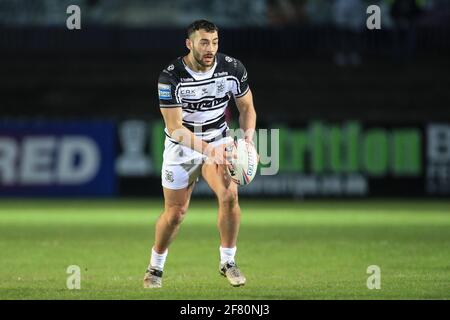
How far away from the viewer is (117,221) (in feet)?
63.8

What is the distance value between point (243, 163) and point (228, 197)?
324 millimetres

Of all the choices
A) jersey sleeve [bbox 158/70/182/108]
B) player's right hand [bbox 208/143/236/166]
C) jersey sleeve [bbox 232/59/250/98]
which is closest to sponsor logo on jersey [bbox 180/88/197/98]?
jersey sleeve [bbox 158/70/182/108]

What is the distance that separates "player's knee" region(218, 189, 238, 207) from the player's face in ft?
3.69

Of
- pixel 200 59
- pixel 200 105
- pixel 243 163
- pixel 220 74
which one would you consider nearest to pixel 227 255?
pixel 243 163

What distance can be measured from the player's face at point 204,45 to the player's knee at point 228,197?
3.69 feet

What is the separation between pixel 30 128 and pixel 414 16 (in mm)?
8850

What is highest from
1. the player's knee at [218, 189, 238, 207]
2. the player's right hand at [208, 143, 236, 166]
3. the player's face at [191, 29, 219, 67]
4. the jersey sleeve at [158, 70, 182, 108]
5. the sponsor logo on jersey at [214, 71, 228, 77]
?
the player's face at [191, 29, 219, 67]

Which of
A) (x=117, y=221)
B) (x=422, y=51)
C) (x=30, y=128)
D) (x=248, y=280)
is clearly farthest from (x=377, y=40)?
(x=248, y=280)

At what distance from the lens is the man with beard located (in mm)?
10609

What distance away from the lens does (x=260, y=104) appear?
2825cm

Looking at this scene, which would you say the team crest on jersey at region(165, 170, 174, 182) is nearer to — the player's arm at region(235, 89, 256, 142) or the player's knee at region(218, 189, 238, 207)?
the player's knee at region(218, 189, 238, 207)

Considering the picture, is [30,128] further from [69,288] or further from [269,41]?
[69,288]

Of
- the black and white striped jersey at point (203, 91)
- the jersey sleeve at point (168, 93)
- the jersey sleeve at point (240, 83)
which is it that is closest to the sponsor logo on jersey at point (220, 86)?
the black and white striped jersey at point (203, 91)

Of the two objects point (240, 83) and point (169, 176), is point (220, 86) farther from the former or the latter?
point (169, 176)
